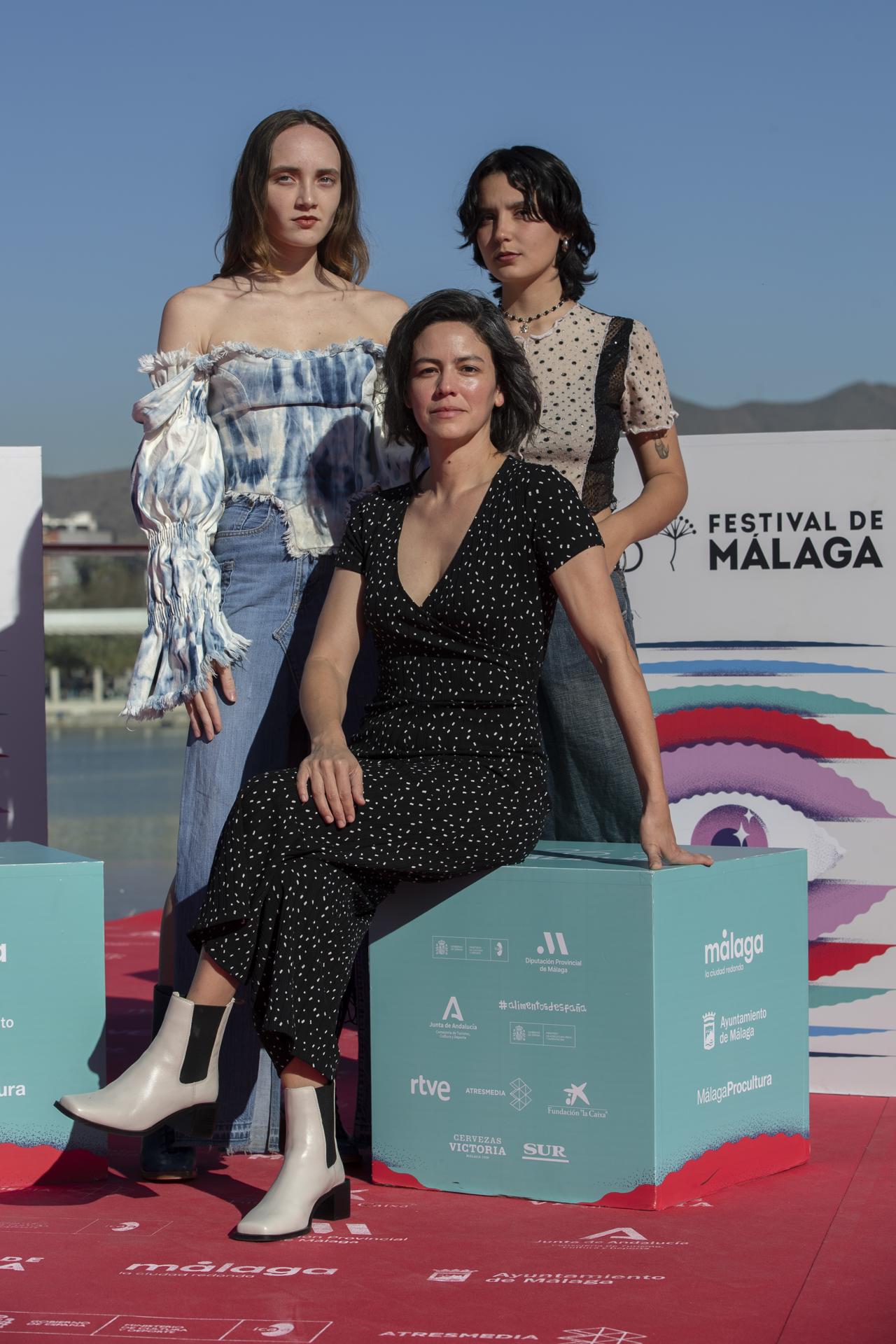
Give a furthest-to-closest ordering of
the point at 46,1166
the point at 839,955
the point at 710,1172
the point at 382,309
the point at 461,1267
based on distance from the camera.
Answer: the point at 839,955 < the point at 382,309 < the point at 46,1166 < the point at 710,1172 < the point at 461,1267

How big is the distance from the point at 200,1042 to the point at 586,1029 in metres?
0.56

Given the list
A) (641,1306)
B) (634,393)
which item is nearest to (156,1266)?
(641,1306)

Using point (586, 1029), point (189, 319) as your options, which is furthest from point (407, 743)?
point (189, 319)

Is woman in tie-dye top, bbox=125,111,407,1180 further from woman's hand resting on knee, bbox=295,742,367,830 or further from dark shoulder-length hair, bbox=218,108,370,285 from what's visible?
woman's hand resting on knee, bbox=295,742,367,830

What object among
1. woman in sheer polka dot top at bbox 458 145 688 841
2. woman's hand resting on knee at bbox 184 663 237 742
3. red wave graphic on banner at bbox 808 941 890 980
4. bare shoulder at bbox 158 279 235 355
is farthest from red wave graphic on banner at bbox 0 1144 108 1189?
red wave graphic on banner at bbox 808 941 890 980

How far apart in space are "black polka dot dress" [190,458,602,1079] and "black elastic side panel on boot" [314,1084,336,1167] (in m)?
0.04

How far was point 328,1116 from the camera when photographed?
2416 mm

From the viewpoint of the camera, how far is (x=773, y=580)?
11.3ft

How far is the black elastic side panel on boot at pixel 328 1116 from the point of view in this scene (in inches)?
94.7

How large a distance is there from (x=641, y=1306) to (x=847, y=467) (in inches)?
74.3

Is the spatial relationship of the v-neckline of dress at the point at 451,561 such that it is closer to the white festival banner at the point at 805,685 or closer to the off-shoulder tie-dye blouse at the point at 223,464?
the off-shoulder tie-dye blouse at the point at 223,464

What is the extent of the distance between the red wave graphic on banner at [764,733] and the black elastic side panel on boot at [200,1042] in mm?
1246

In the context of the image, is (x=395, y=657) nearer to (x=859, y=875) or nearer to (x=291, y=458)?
(x=291, y=458)

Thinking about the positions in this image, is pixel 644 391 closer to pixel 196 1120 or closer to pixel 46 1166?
pixel 196 1120
